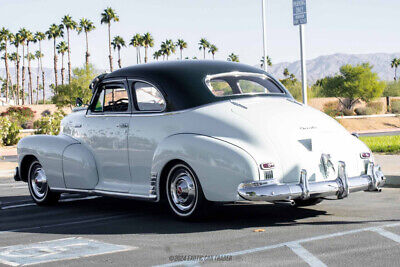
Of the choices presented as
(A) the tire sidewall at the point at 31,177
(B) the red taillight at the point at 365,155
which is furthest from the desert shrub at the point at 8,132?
(B) the red taillight at the point at 365,155

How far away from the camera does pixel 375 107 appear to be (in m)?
69.8

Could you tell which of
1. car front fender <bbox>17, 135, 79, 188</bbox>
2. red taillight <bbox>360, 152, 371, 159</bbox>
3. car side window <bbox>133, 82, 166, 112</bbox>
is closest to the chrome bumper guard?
red taillight <bbox>360, 152, 371, 159</bbox>

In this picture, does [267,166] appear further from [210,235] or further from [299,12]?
[299,12]

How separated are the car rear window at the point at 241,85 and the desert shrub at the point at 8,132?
85.7 ft

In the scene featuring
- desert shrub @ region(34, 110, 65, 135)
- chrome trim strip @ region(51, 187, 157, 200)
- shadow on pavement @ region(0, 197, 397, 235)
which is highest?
desert shrub @ region(34, 110, 65, 135)

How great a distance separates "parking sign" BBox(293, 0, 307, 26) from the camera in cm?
1694

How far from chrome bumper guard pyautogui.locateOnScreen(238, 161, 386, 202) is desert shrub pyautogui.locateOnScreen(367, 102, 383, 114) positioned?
61.7 metres

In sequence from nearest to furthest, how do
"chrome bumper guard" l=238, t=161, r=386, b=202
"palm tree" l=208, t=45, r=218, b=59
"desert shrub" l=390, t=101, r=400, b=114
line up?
1. "chrome bumper guard" l=238, t=161, r=386, b=202
2. "desert shrub" l=390, t=101, r=400, b=114
3. "palm tree" l=208, t=45, r=218, b=59

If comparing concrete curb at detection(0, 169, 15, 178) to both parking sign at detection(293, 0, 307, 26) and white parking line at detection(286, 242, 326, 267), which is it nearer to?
parking sign at detection(293, 0, 307, 26)

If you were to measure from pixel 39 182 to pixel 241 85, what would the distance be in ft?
12.5

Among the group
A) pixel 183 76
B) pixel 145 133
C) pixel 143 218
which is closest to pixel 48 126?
pixel 143 218

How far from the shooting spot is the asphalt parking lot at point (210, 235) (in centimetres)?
599

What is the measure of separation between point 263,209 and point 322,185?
1717 millimetres

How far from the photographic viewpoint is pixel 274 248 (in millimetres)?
6309
